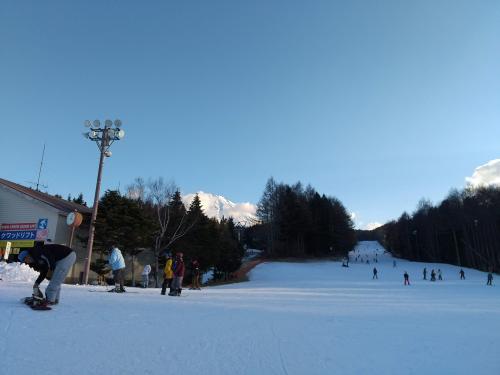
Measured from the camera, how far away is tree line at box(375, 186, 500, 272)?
66625mm

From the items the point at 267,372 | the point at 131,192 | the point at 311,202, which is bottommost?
the point at 267,372

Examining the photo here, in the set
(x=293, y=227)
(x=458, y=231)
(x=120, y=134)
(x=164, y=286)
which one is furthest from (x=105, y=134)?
(x=458, y=231)

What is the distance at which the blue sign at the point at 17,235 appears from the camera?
89.4ft

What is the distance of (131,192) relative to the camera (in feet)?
152

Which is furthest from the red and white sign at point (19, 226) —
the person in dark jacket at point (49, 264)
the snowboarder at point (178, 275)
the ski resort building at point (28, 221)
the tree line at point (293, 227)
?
the tree line at point (293, 227)

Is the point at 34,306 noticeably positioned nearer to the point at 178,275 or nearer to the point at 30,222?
the point at 178,275

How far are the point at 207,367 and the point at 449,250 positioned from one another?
94.4m

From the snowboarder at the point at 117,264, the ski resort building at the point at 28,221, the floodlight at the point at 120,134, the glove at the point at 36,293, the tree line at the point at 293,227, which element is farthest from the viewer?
the tree line at the point at 293,227

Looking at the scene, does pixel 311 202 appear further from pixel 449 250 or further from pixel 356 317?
pixel 356 317

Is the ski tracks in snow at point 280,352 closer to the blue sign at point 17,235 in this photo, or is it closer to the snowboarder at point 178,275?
the snowboarder at point 178,275

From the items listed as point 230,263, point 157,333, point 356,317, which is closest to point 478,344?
point 356,317

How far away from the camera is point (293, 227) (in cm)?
7394

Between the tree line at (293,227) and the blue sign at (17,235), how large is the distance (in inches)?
1833

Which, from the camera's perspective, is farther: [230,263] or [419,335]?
[230,263]
